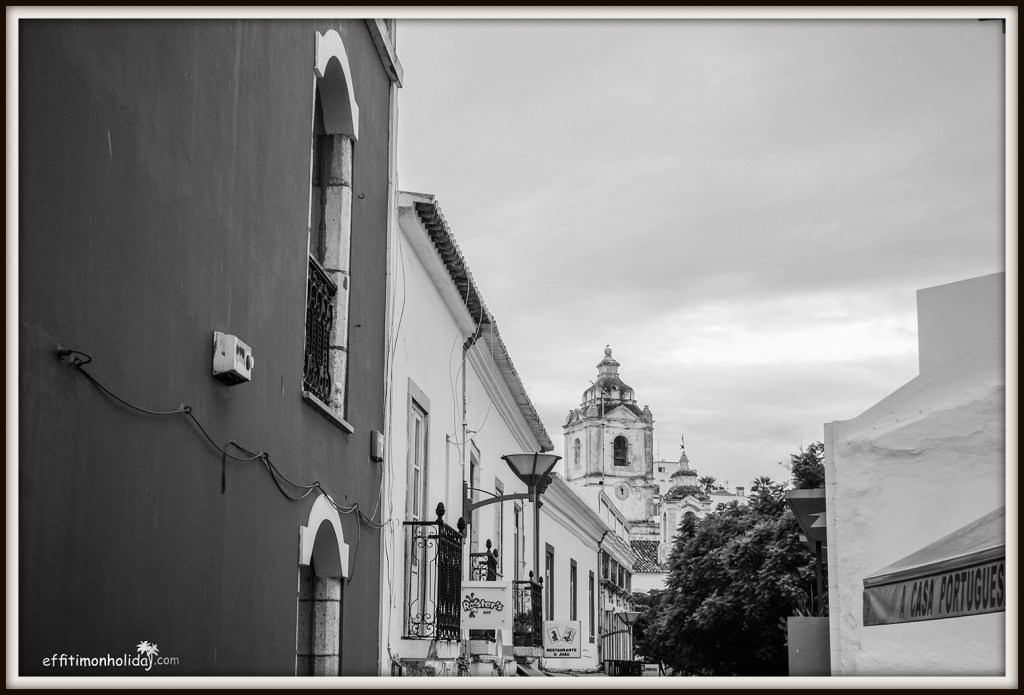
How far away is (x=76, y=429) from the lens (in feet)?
16.2

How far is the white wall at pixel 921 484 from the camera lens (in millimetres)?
8828

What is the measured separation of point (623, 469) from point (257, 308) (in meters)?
114

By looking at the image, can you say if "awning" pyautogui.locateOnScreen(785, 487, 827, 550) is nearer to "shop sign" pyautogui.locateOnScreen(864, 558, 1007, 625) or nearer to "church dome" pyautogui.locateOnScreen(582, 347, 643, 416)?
"shop sign" pyautogui.locateOnScreen(864, 558, 1007, 625)

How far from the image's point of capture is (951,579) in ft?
23.8

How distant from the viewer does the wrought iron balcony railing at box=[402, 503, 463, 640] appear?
11.3 metres

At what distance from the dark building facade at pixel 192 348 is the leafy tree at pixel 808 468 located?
2001cm

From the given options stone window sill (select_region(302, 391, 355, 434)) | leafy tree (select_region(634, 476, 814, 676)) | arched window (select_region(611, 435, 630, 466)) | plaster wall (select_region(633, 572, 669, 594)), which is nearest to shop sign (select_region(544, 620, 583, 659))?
leafy tree (select_region(634, 476, 814, 676))

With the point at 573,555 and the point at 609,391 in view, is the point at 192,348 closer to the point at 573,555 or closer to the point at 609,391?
the point at 573,555

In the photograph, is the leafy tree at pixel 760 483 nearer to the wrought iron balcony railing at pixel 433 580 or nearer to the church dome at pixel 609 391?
the wrought iron balcony railing at pixel 433 580

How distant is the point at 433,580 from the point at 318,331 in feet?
13.7

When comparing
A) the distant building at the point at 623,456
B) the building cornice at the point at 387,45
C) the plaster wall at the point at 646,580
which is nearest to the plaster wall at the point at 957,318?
the building cornice at the point at 387,45

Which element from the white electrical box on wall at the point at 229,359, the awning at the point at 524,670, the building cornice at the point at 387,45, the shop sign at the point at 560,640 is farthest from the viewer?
the shop sign at the point at 560,640

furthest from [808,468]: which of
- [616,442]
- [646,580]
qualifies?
[616,442]

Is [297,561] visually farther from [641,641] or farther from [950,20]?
[641,641]
